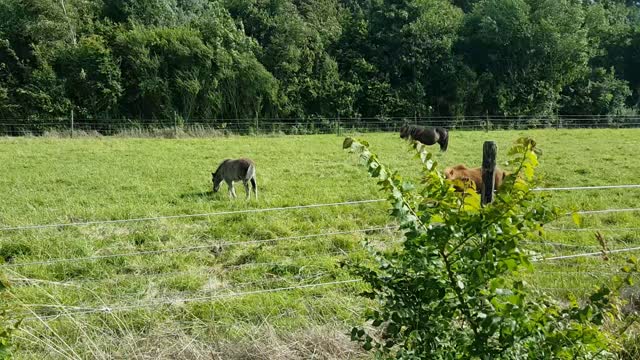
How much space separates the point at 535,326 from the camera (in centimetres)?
209

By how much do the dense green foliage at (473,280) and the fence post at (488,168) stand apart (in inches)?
106

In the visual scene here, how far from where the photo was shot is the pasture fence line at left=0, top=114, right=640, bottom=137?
86.5 ft

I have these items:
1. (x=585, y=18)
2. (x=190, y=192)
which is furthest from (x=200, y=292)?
(x=585, y=18)

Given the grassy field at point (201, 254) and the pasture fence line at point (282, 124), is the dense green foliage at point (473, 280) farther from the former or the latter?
the pasture fence line at point (282, 124)

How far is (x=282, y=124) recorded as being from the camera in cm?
3073

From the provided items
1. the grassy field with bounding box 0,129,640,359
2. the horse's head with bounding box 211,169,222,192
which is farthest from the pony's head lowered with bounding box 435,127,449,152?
the horse's head with bounding box 211,169,222,192

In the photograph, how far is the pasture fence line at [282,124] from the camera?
26366mm

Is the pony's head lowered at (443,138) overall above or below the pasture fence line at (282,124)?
below

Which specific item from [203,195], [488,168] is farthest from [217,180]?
[488,168]

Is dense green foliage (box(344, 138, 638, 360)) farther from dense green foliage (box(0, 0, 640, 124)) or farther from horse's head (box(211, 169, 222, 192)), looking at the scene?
dense green foliage (box(0, 0, 640, 124))

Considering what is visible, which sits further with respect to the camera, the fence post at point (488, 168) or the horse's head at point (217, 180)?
the horse's head at point (217, 180)

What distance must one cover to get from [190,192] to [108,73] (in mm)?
20460

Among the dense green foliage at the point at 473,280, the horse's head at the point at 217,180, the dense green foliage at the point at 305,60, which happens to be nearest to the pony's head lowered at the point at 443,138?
the horse's head at the point at 217,180

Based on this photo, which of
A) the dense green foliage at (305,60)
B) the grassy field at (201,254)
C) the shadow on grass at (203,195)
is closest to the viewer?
the grassy field at (201,254)
